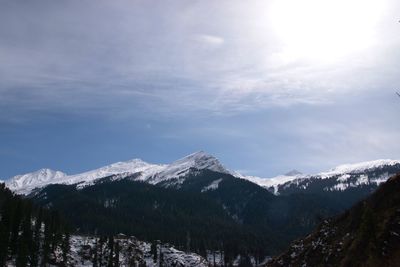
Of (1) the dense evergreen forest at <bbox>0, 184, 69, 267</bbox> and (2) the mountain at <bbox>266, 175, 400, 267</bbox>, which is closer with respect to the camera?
(2) the mountain at <bbox>266, 175, 400, 267</bbox>

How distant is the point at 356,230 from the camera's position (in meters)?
82.4

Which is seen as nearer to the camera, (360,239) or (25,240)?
(360,239)

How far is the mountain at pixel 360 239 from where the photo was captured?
220 feet

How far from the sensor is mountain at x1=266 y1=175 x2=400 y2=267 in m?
67.1

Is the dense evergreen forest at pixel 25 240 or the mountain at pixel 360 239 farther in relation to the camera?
the dense evergreen forest at pixel 25 240

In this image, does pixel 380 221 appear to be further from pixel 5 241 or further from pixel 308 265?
pixel 5 241

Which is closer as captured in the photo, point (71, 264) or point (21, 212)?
point (21, 212)

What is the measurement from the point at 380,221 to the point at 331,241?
16.2m

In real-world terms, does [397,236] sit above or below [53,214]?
below

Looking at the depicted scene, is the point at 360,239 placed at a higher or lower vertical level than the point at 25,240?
lower

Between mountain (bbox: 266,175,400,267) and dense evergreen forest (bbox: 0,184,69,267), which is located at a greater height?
dense evergreen forest (bbox: 0,184,69,267)

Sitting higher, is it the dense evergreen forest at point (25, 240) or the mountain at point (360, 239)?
the dense evergreen forest at point (25, 240)

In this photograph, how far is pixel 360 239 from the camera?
2862 inches

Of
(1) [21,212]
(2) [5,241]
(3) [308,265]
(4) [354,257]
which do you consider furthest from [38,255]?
(4) [354,257]
